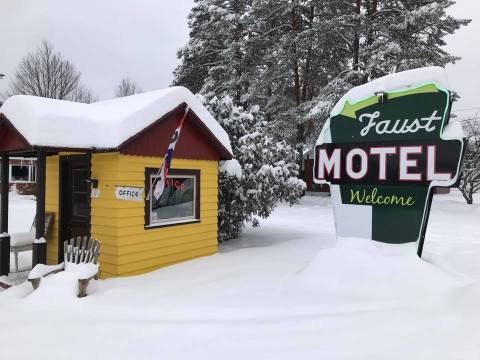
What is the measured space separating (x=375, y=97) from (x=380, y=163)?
3.64ft

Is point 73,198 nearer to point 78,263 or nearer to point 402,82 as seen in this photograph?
point 78,263

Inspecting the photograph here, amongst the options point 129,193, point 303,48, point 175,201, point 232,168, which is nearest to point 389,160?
point 232,168

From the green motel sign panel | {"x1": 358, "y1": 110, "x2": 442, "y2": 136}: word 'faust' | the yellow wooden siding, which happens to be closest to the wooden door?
the yellow wooden siding

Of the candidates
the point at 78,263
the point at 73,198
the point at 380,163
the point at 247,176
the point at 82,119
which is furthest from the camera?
the point at 247,176

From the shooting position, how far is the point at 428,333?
156 inches

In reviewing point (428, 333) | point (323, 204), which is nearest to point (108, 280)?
point (428, 333)

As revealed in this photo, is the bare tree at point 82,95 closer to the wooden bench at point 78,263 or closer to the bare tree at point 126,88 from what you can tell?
the bare tree at point 126,88

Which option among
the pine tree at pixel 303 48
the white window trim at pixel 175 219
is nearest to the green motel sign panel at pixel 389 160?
the white window trim at pixel 175 219

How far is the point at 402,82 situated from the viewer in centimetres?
603

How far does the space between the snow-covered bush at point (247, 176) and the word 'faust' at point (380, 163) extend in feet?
8.95

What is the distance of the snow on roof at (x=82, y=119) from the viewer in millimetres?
5832

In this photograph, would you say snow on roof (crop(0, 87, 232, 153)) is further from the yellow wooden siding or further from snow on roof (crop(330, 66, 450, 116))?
snow on roof (crop(330, 66, 450, 116))

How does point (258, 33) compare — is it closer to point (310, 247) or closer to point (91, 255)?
point (310, 247)

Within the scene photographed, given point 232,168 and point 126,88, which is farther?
point 126,88
